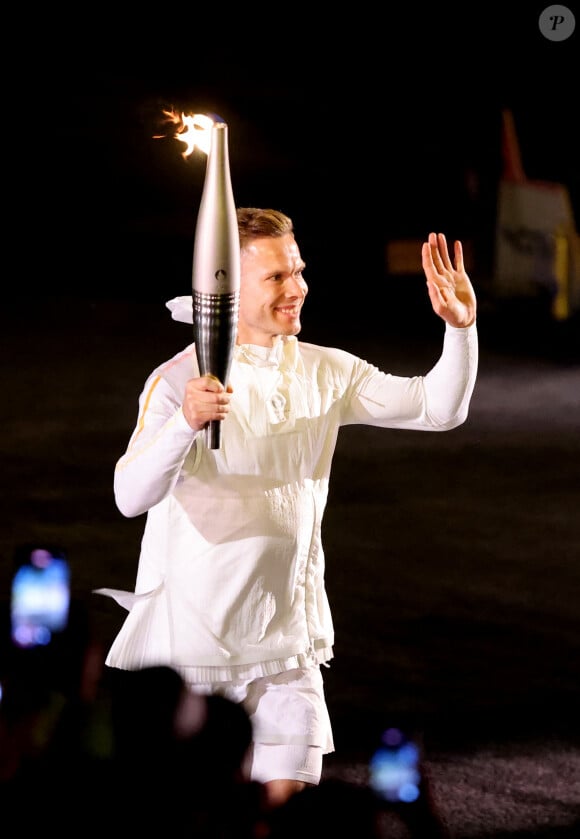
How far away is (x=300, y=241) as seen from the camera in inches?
878

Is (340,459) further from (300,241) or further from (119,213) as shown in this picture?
(119,213)

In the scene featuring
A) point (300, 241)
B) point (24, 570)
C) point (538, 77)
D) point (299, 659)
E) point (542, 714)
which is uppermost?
point (538, 77)

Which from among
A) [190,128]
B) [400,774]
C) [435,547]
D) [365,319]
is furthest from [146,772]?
[365,319]

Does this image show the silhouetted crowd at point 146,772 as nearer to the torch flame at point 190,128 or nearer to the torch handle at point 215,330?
the torch handle at point 215,330

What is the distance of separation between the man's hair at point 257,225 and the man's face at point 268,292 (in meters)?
0.02

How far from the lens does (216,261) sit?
12.2 ft

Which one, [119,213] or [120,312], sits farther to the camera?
[119,213]

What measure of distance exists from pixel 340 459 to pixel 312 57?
28.2 metres

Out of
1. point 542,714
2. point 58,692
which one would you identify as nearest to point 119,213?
point 542,714

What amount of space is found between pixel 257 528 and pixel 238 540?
6 centimetres

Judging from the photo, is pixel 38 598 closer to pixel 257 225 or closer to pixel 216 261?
pixel 216 261

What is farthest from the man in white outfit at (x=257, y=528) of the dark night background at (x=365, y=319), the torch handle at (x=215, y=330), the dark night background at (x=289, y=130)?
the dark night background at (x=289, y=130)

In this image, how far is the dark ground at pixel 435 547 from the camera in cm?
600

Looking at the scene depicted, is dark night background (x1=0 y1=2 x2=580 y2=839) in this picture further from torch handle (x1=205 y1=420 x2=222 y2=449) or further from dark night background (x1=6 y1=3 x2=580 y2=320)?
torch handle (x1=205 y1=420 x2=222 y2=449)
